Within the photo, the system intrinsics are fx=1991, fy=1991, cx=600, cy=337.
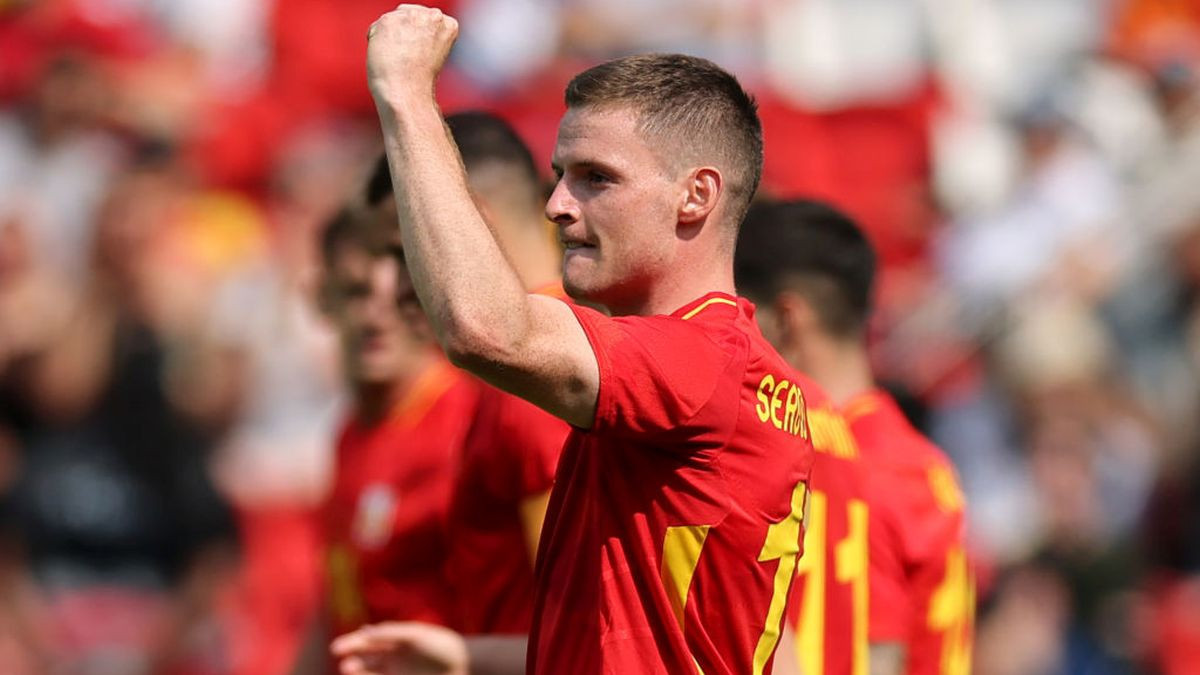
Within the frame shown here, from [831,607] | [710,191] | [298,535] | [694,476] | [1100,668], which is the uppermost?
[710,191]

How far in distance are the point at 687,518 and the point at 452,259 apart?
70 cm

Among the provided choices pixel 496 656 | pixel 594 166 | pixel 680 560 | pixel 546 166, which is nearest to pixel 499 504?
pixel 496 656

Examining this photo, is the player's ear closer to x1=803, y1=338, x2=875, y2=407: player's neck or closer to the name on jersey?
the name on jersey

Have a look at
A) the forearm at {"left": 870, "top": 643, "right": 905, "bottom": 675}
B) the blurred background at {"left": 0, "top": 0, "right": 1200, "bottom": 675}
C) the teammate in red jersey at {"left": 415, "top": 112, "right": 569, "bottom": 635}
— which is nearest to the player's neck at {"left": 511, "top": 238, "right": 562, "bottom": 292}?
the teammate in red jersey at {"left": 415, "top": 112, "right": 569, "bottom": 635}

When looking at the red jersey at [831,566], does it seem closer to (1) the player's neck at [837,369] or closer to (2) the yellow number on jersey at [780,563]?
(1) the player's neck at [837,369]

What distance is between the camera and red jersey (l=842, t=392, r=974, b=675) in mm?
5621

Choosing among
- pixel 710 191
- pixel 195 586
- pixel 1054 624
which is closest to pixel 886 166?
pixel 1054 624

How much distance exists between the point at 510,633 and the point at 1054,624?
537cm

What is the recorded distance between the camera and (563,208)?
12.4ft

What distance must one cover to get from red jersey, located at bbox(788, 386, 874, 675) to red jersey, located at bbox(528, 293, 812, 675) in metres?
1.13

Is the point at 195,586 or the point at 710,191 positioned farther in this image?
the point at 195,586

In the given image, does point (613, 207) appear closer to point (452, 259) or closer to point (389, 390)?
point (452, 259)

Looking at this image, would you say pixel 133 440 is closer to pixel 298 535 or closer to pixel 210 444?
pixel 210 444

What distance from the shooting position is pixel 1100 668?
388 inches
